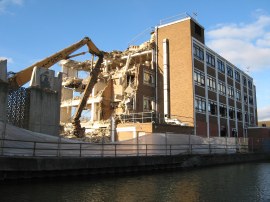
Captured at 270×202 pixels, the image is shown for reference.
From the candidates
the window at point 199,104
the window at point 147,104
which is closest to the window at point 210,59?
the window at point 199,104

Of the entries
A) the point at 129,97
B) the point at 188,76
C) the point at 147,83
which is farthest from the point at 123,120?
the point at 188,76

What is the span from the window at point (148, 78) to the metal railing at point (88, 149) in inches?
580

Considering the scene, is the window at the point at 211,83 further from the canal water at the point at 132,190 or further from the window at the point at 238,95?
the canal water at the point at 132,190

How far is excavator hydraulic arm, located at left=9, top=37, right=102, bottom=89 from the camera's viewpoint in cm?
2555

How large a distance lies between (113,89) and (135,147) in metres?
22.7

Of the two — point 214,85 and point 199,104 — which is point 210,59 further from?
point 199,104

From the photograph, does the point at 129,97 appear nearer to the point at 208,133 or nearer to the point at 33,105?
the point at 208,133

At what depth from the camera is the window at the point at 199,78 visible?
46.4m

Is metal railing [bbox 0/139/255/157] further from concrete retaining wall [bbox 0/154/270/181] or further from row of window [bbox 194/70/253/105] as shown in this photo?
row of window [bbox 194/70/253/105]

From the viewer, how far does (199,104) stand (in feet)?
152

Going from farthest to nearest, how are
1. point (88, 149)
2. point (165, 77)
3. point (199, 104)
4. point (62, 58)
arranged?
point (165, 77) < point (199, 104) < point (62, 58) < point (88, 149)

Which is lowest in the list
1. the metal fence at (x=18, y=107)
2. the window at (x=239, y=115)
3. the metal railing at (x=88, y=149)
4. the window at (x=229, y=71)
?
the metal railing at (x=88, y=149)

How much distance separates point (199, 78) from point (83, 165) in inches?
1173

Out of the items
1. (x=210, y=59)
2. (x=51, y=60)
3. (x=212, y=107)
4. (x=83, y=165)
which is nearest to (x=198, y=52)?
(x=210, y=59)
